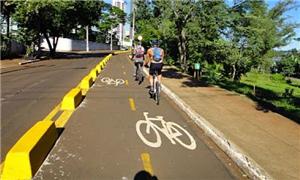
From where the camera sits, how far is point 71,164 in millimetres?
6871

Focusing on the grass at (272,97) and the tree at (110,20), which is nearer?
the grass at (272,97)

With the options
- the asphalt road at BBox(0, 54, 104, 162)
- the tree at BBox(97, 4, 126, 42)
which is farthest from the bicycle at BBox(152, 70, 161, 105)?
the tree at BBox(97, 4, 126, 42)

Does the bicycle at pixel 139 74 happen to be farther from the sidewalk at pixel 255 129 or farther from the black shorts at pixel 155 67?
the black shorts at pixel 155 67

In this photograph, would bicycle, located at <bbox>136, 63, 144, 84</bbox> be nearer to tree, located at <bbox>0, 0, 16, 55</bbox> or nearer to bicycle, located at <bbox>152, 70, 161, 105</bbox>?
bicycle, located at <bbox>152, 70, 161, 105</bbox>

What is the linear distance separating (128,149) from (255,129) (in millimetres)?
3381

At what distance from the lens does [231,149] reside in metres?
7.83

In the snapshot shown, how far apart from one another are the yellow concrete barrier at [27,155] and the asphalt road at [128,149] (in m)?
0.16

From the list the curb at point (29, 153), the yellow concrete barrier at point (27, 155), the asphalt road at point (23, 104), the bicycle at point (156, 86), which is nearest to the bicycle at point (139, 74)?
the asphalt road at point (23, 104)

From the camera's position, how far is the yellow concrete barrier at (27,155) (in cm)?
607

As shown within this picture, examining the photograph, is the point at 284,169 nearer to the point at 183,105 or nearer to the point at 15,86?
the point at 183,105

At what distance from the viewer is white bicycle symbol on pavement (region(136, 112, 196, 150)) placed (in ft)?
28.2

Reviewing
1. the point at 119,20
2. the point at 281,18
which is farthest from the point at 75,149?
the point at 119,20

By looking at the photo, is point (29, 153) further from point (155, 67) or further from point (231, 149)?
point (155, 67)

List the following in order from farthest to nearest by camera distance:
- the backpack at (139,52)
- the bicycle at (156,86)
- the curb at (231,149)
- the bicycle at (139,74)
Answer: the bicycle at (139,74) → the backpack at (139,52) → the bicycle at (156,86) → the curb at (231,149)
